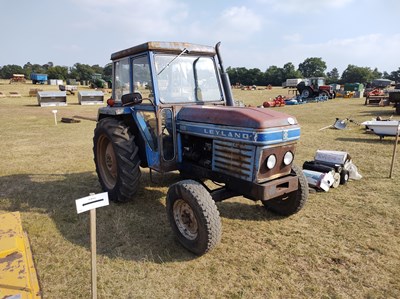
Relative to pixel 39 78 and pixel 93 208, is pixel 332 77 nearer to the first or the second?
pixel 39 78

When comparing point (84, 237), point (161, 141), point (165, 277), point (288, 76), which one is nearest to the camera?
point (165, 277)

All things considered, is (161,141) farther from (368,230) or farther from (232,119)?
(368,230)

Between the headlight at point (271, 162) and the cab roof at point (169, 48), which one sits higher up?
the cab roof at point (169, 48)

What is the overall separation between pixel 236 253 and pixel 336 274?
957 millimetres

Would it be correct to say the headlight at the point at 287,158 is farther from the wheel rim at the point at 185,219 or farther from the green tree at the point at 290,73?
the green tree at the point at 290,73

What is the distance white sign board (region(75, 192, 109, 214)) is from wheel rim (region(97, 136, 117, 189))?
7.89ft

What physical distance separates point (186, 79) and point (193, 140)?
2.98 feet

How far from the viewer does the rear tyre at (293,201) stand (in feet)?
Answer: 12.0

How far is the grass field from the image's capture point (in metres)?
2.59

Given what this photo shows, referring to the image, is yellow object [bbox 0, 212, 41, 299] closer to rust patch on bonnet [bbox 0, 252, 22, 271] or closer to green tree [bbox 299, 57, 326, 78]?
rust patch on bonnet [bbox 0, 252, 22, 271]

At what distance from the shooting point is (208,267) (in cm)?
286

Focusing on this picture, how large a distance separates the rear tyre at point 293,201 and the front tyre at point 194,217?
128 cm

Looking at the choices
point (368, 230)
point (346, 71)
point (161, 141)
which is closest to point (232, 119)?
point (161, 141)

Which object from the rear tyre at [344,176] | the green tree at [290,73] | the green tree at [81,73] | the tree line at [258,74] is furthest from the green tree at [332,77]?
the rear tyre at [344,176]
